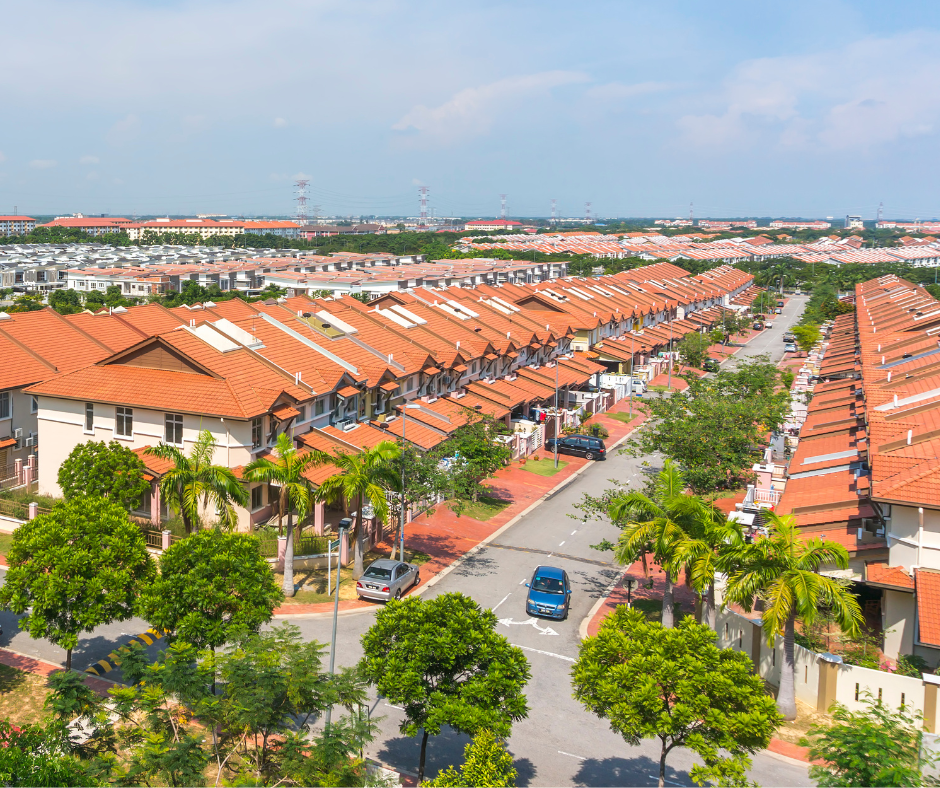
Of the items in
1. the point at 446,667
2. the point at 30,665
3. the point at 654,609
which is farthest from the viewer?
the point at 654,609

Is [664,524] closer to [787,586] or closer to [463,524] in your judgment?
[787,586]

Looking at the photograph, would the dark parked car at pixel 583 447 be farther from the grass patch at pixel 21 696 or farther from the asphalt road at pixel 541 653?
the grass patch at pixel 21 696

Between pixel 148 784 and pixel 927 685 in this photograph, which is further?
pixel 927 685

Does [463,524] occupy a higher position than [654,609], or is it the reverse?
[463,524]

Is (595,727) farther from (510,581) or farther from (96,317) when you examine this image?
(96,317)

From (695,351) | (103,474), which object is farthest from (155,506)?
(695,351)

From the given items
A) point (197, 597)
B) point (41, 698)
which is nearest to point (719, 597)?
point (197, 597)
